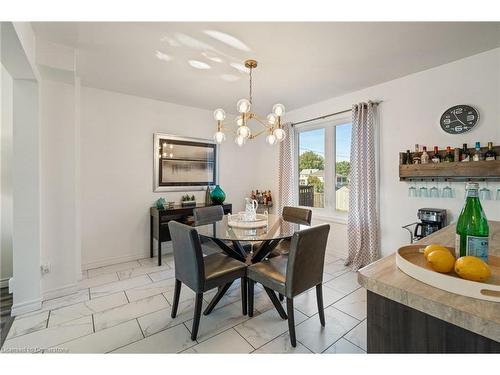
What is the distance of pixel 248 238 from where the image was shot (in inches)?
76.1

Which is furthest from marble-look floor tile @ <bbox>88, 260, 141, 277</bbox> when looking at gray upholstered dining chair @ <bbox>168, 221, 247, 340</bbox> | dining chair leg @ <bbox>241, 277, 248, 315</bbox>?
dining chair leg @ <bbox>241, 277, 248, 315</bbox>

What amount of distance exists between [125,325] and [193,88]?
2.75 m

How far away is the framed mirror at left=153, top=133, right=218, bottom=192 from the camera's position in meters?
3.67

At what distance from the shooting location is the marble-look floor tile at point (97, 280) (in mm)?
2678

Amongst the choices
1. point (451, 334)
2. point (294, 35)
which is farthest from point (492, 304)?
point (294, 35)

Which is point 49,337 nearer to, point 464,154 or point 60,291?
point 60,291

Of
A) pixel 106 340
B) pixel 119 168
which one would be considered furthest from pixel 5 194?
pixel 106 340

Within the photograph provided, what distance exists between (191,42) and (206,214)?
191 centimetres

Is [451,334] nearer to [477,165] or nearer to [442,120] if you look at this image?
[477,165]

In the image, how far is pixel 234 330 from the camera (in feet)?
6.22

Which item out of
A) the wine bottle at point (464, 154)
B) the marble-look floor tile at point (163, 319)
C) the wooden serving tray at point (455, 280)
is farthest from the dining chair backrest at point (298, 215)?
the wooden serving tray at point (455, 280)

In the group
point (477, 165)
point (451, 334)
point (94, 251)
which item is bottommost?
point (94, 251)

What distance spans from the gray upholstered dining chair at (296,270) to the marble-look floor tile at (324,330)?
0.26 feet
